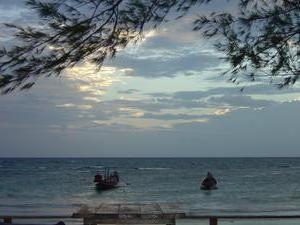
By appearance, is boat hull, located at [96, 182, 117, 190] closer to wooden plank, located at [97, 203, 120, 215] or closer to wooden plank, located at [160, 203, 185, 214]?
wooden plank, located at [97, 203, 120, 215]

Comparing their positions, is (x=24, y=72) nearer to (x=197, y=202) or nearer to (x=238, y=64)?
(x=238, y=64)

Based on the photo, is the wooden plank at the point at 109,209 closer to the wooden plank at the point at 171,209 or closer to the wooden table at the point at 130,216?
the wooden table at the point at 130,216

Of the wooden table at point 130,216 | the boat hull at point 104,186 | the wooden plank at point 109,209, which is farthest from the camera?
the boat hull at point 104,186

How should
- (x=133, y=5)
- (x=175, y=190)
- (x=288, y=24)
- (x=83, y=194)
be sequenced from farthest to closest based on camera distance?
(x=175, y=190) < (x=83, y=194) < (x=288, y=24) < (x=133, y=5)

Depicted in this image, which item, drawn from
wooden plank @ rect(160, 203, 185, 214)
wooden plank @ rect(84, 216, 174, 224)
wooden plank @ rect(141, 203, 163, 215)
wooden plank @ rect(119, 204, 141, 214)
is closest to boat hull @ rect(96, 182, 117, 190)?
wooden plank @ rect(141, 203, 163, 215)

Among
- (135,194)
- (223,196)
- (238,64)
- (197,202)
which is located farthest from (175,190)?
(238,64)

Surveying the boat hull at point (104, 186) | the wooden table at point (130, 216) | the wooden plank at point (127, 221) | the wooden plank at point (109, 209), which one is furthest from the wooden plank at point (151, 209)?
the boat hull at point (104, 186)

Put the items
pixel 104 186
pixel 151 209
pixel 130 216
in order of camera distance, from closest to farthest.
→ pixel 130 216, pixel 151 209, pixel 104 186

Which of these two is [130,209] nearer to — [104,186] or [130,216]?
[130,216]

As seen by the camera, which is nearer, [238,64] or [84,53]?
[84,53]

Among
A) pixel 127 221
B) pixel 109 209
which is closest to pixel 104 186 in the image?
pixel 109 209

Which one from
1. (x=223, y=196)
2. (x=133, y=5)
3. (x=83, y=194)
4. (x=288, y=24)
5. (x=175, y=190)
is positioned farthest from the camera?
(x=175, y=190)

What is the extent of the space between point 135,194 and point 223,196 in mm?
7348

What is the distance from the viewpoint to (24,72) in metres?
6.04
